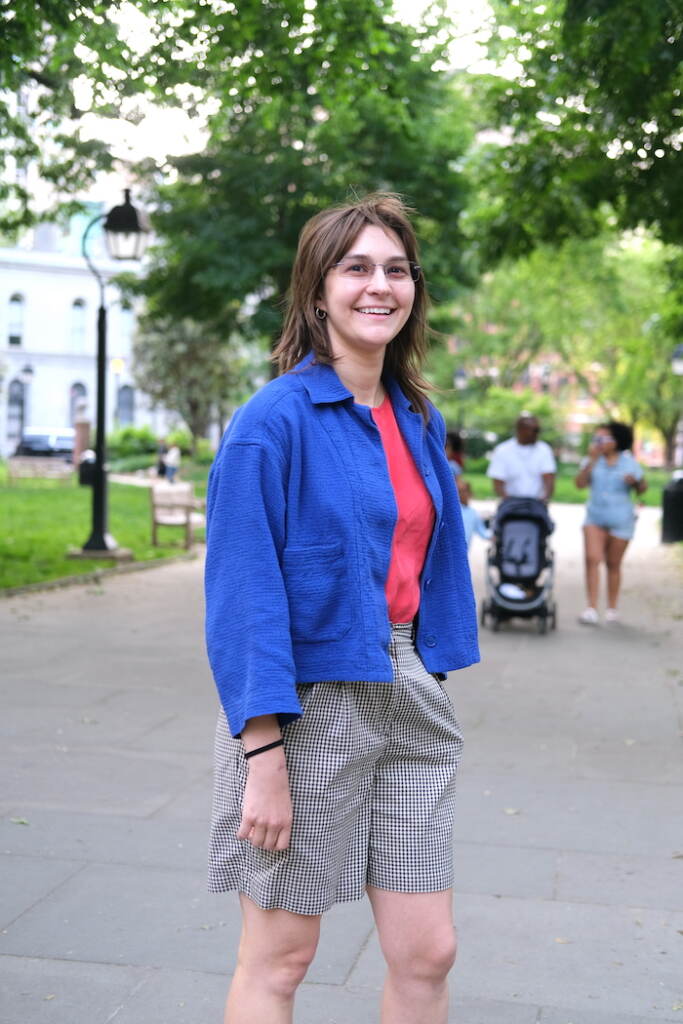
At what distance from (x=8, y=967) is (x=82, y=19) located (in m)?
8.20

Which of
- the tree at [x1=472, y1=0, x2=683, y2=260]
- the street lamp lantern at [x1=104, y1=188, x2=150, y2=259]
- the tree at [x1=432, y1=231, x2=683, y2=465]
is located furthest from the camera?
the tree at [x1=432, y1=231, x2=683, y2=465]

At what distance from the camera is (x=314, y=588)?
238 cm

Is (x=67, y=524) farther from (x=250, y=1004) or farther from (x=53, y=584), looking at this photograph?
(x=250, y=1004)

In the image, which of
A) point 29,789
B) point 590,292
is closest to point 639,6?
point 29,789

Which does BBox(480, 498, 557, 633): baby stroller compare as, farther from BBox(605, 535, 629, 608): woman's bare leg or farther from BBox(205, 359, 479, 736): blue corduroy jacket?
BBox(205, 359, 479, 736): blue corduroy jacket

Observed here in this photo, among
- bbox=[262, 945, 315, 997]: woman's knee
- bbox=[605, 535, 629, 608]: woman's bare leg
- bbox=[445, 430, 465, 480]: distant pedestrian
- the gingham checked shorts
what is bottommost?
bbox=[605, 535, 629, 608]: woman's bare leg

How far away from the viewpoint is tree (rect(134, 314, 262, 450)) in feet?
155

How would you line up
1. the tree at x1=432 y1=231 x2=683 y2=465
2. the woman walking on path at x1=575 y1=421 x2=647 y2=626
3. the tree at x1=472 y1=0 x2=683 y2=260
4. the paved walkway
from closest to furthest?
the paved walkway
the tree at x1=472 y1=0 x2=683 y2=260
the woman walking on path at x1=575 y1=421 x2=647 y2=626
the tree at x1=432 y1=231 x2=683 y2=465

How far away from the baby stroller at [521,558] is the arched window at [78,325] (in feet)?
208

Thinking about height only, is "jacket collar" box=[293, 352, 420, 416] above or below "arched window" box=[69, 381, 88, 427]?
above

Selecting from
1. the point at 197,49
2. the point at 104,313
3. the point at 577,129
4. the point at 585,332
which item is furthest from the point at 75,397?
the point at 197,49

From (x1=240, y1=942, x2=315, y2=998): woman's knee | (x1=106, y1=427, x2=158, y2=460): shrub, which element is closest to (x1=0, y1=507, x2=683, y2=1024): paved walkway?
(x1=240, y1=942, x2=315, y2=998): woman's knee

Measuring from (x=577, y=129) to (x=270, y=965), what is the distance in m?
13.1

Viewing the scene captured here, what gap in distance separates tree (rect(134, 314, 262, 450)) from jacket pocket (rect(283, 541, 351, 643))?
44.8 metres
